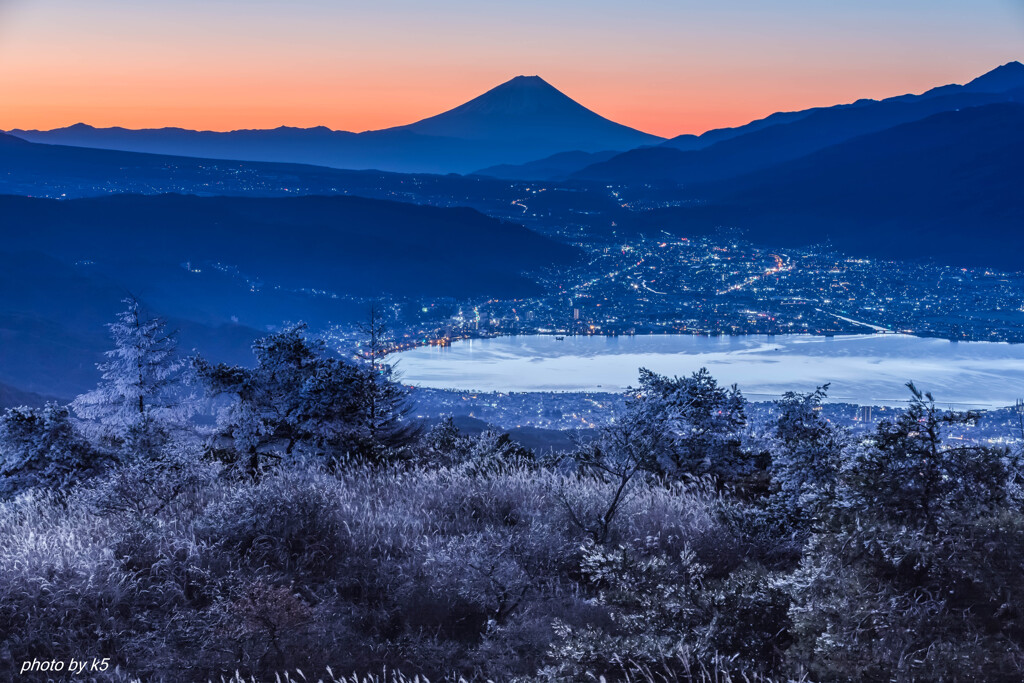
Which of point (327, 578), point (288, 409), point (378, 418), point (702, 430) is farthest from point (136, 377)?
point (327, 578)

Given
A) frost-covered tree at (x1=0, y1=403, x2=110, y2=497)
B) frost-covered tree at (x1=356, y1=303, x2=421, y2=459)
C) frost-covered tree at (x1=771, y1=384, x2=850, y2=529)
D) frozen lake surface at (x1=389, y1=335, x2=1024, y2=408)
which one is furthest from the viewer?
frozen lake surface at (x1=389, y1=335, x2=1024, y2=408)

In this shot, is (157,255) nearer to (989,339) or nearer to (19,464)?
(989,339)

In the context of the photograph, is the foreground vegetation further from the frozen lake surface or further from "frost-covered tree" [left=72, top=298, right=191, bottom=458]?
the frozen lake surface

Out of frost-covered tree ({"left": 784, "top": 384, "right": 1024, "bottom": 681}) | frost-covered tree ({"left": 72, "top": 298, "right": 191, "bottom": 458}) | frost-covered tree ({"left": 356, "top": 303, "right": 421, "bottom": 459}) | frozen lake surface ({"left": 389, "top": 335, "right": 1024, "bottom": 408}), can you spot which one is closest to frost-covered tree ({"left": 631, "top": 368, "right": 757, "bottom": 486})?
frost-covered tree ({"left": 356, "top": 303, "right": 421, "bottom": 459})

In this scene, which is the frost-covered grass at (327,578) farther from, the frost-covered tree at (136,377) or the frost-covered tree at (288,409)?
the frost-covered tree at (136,377)

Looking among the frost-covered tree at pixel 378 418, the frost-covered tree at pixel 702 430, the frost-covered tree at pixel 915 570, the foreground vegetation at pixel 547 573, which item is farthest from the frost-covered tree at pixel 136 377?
the frost-covered tree at pixel 915 570

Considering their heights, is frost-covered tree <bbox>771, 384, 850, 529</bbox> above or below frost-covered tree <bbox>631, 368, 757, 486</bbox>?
above

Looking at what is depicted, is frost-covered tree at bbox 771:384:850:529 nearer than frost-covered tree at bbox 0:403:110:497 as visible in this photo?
Yes

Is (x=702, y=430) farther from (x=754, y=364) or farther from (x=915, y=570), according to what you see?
(x=754, y=364)
